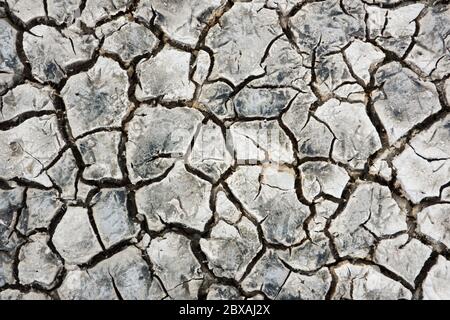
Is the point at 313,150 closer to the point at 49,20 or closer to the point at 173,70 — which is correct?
the point at 173,70

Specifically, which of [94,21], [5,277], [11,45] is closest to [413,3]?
[94,21]

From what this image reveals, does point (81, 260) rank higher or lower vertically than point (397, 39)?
lower

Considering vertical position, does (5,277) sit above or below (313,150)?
below

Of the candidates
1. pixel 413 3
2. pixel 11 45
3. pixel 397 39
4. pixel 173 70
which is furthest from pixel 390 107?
pixel 11 45
